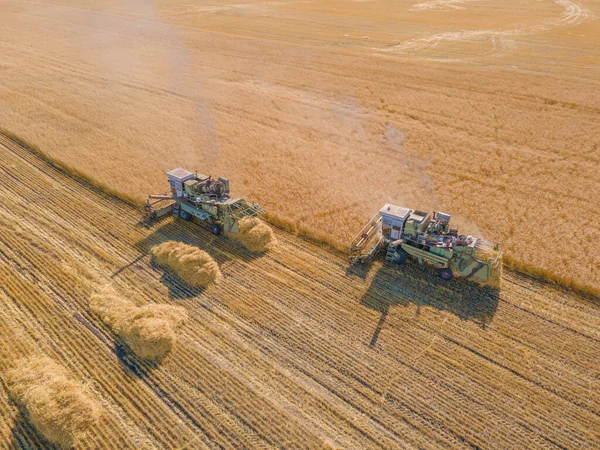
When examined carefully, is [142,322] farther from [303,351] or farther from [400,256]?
[400,256]

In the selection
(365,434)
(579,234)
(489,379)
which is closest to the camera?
(365,434)

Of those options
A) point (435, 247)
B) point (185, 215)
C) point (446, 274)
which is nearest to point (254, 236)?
point (185, 215)

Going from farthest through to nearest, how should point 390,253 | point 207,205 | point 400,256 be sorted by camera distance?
point 207,205, point 390,253, point 400,256

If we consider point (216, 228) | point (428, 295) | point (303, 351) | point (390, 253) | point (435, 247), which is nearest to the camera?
point (303, 351)

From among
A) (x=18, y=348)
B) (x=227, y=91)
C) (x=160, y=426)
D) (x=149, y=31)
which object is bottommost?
(x=160, y=426)

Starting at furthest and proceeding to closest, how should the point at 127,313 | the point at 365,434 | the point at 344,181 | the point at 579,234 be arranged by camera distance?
the point at 344,181
the point at 579,234
the point at 127,313
the point at 365,434

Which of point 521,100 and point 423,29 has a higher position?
point 423,29

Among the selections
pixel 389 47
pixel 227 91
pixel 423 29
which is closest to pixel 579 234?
pixel 227 91

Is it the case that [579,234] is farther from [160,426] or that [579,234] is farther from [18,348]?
[18,348]

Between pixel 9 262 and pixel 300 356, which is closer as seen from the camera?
pixel 300 356
